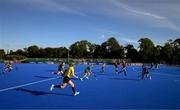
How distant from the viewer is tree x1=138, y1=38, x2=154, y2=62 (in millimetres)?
110688

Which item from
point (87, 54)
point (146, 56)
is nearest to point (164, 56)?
point (146, 56)

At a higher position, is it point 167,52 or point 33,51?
point 33,51

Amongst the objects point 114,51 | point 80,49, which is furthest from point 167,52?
point 80,49

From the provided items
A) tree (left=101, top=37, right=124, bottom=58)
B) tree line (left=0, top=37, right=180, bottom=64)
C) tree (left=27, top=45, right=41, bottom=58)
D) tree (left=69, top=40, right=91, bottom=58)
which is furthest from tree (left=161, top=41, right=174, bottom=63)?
tree (left=27, top=45, right=41, bottom=58)

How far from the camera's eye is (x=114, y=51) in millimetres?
127500

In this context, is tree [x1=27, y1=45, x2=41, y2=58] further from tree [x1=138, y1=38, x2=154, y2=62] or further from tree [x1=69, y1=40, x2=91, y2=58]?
tree [x1=138, y1=38, x2=154, y2=62]

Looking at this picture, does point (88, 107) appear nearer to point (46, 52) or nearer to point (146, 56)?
point (146, 56)

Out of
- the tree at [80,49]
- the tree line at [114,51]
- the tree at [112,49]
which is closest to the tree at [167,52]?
the tree line at [114,51]

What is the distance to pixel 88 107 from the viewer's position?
1122 centimetres

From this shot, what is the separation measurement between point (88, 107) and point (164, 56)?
9916 cm

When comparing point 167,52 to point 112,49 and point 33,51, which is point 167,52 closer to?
point 112,49

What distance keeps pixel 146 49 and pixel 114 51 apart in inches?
738

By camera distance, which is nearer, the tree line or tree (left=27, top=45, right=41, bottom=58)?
the tree line

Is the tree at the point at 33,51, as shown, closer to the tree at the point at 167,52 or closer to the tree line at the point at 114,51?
the tree line at the point at 114,51
